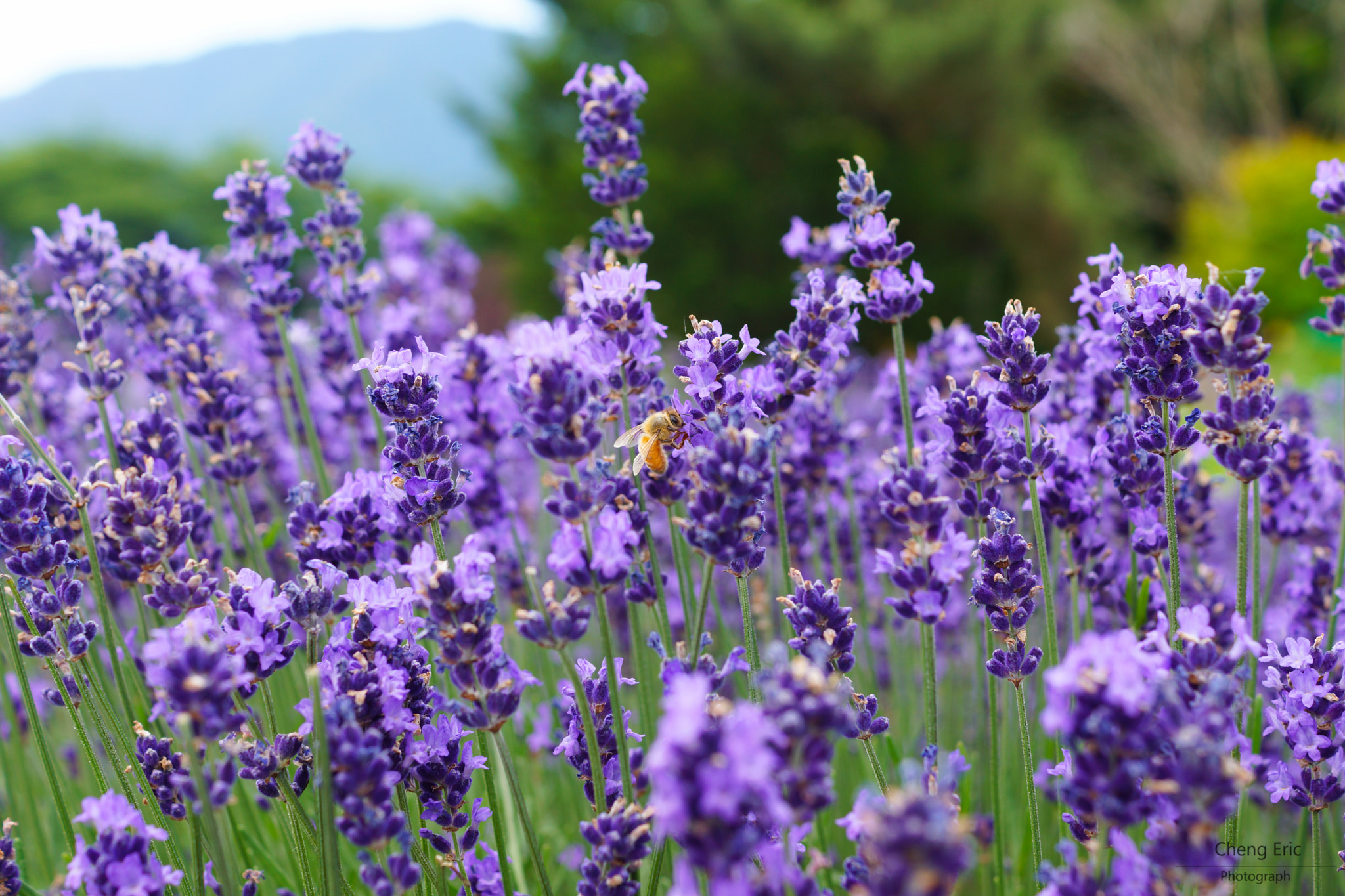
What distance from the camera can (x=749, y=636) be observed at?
1654 mm

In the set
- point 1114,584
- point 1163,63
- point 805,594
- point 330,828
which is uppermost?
point 1163,63

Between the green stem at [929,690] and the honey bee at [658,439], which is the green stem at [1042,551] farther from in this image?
the honey bee at [658,439]

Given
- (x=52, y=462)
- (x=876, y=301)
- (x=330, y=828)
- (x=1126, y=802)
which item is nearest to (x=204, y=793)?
(x=330, y=828)

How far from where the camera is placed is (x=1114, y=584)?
84.1 inches

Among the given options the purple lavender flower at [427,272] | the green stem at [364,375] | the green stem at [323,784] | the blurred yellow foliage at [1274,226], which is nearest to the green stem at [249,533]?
the green stem at [364,375]

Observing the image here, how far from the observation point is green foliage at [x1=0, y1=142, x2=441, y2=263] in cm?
2203

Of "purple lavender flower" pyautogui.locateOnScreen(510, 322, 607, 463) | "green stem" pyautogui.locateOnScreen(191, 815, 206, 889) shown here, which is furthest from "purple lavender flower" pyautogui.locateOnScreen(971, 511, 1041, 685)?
"green stem" pyautogui.locateOnScreen(191, 815, 206, 889)

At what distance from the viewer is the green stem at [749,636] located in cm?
160

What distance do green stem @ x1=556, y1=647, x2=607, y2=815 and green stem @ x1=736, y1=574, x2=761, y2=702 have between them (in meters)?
0.32

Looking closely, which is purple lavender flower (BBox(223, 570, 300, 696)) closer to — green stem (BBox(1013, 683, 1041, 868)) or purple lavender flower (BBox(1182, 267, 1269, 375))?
green stem (BBox(1013, 683, 1041, 868))

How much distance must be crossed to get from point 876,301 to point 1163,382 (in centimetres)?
57

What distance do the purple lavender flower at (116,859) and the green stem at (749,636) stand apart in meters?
0.92

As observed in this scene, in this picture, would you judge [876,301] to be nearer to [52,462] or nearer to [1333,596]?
[1333,596]

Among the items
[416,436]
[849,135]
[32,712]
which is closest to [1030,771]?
[416,436]
